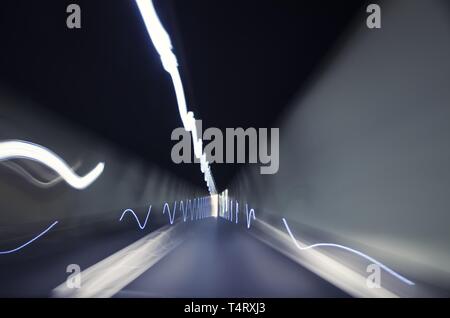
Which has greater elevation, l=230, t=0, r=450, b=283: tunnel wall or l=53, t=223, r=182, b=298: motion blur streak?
l=230, t=0, r=450, b=283: tunnel wall

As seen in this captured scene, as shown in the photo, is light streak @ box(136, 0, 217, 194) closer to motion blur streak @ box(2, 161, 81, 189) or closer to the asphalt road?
motion blur streak @ box(2, 161, 81, 189)

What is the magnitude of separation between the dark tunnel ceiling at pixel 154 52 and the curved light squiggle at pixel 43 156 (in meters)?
0.88

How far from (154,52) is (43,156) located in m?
2.88

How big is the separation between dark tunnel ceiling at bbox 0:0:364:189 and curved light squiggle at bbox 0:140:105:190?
2.87ft

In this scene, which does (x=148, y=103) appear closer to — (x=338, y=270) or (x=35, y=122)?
(x=35, y=122)

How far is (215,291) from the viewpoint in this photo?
3.65 metres

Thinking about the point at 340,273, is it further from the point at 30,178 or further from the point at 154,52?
the point at 30,178

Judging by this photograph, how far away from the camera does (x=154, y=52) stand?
263 inches

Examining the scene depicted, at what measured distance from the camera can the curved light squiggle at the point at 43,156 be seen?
5324 mm

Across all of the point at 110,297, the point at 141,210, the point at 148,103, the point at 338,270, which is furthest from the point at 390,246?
the point at 141,210

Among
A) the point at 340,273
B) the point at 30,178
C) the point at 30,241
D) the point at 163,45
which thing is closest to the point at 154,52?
the point at 163,45

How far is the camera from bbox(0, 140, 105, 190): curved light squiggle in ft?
17.5

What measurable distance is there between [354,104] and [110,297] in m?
4.68

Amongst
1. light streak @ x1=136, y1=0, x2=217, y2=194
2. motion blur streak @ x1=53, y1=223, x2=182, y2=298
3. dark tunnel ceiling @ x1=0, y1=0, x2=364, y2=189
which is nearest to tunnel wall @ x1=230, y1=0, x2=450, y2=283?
dark tunnel ceiling @ x1=0, y1=0, x2=364, y2=189
